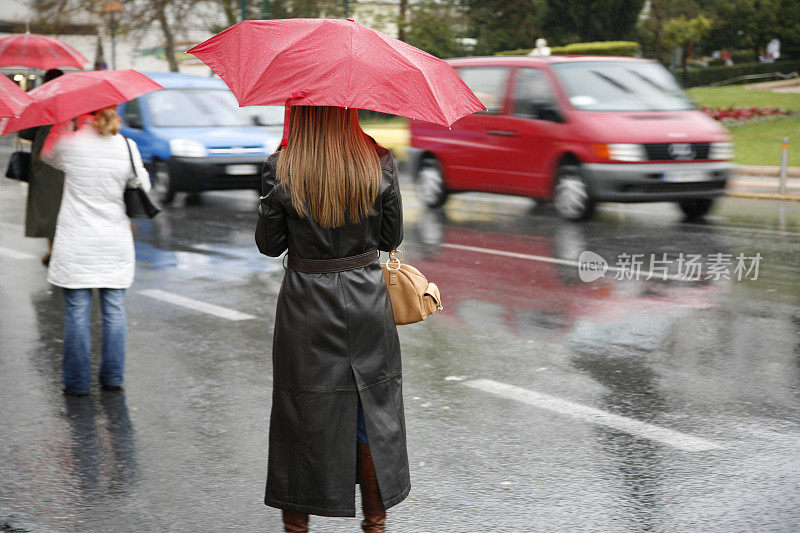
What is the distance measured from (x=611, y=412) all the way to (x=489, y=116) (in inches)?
342

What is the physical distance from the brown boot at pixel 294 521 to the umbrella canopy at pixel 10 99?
225cm

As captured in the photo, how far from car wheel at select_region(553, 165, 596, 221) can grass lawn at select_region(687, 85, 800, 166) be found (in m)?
7.85

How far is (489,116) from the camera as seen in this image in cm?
1374

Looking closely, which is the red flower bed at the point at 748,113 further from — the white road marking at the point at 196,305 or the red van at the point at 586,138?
the white road marking at the point at 196,305

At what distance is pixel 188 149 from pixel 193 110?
1265 mm

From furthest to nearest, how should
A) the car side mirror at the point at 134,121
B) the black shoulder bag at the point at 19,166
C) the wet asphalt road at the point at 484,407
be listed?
the car side mirror at the point at 134,121, the black shoulder bag at the point at 19,166, the wet asphalt road at the point at 484,407

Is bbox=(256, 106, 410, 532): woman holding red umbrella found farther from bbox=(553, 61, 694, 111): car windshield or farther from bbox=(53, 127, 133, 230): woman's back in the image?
bbox=(553, 61, 694, 111): car windshield

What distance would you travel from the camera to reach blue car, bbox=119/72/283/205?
14.8 m

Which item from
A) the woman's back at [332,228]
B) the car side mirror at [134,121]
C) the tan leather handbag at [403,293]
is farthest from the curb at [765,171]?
the woman's back at [332,228]

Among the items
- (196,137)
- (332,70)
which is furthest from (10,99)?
(196,137)

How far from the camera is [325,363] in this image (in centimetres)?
344

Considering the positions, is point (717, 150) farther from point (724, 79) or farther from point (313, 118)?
point (724, 79)

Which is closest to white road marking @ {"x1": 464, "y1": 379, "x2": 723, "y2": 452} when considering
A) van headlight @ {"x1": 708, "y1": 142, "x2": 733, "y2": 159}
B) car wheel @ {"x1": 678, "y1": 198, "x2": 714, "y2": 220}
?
van headlight @ {"x1": 708, "y1": 142, "x2": 733, "y2": 159}

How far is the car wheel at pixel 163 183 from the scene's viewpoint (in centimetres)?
1491
